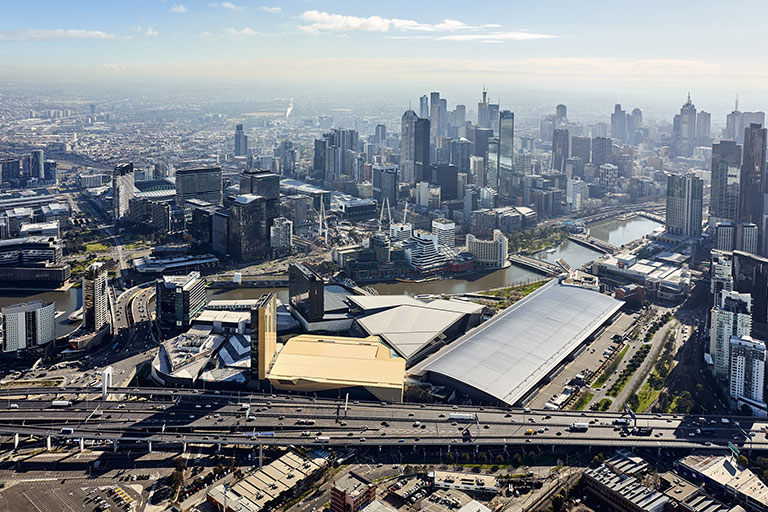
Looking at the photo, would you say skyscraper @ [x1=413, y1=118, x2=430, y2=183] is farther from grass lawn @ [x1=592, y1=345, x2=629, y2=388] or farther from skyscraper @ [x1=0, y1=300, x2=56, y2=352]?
skyscraper @ [x1=0, y1=300, x2=56, y2=352]

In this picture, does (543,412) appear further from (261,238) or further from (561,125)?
(561,125)

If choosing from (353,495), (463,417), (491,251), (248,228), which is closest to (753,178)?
(491,251)

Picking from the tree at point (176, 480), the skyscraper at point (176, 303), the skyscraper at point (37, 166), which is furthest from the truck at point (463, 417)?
the skyscraper at point (37, 166)

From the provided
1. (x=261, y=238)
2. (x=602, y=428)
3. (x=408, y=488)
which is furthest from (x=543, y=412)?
(x=261, y=238)

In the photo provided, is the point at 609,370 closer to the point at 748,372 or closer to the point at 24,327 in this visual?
the point at 748,372

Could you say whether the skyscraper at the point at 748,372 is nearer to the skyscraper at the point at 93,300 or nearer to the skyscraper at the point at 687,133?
the skyscraper at the point at 93,300

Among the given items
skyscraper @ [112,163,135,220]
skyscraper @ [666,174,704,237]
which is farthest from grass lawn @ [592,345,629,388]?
skyscraper @ [112,163,135,220]

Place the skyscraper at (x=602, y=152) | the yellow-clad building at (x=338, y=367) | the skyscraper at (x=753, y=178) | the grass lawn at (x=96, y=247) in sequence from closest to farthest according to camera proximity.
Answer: the yellow-clad building at (x=338, y=367)
the grass lawn at (x=96, y=247)
the skyscraper at (x=753, y=178)
the skyscraper at (x=602, y=152)
